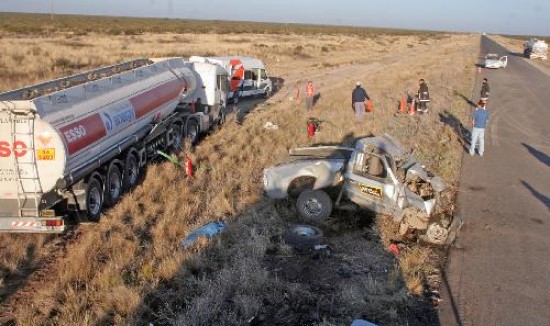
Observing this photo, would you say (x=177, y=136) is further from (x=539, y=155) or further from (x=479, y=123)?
(x=539, y=155)

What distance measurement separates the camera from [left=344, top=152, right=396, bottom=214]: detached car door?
9.91m

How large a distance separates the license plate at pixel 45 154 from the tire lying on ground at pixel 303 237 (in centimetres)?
458

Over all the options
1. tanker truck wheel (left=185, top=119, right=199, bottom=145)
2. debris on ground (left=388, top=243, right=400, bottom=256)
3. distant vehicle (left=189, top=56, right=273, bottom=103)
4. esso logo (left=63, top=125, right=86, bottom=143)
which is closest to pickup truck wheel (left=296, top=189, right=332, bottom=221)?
debris on ground (left=388, top=243, right=400, bottom=256)

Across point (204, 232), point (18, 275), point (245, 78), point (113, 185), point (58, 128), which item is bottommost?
point (18, 275)

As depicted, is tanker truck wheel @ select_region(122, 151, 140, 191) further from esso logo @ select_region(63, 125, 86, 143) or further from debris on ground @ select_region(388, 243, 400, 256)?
debris on ground @ select_region(388, 243, 400, 256)

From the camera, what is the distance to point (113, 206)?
1159 centimetres

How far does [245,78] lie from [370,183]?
18058 mm

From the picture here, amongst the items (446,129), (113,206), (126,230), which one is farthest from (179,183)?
(446,129)

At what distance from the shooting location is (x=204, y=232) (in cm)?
964

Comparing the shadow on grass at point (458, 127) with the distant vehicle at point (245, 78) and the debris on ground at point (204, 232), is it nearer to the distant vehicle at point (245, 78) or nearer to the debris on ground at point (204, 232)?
the distant vehicle at point (245, 78)

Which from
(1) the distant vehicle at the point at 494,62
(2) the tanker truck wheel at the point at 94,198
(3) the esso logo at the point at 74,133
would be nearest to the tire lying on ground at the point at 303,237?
(2) the tanker truck wheel at the point at 94,198

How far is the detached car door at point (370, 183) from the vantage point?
32.5 ft

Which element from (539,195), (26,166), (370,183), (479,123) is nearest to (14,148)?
(26,166)

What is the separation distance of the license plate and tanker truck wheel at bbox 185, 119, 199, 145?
802 centimetres
